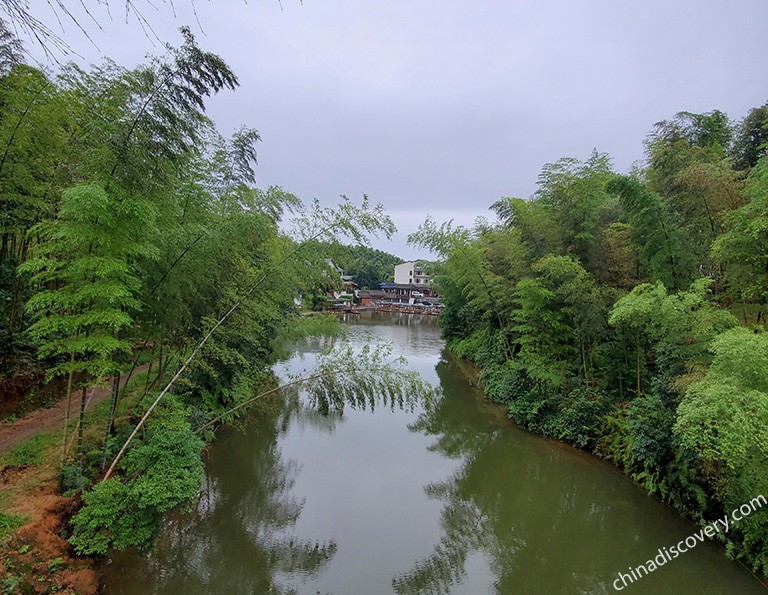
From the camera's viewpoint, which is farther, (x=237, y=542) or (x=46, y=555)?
(x=237, y=542)

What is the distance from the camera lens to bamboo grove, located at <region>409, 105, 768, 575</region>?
393 cm

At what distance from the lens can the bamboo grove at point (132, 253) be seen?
11.2ft

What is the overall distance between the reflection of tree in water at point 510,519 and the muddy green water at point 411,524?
0.7 inches

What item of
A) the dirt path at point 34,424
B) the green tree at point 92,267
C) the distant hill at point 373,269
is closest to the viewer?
the green tree at point 92,267

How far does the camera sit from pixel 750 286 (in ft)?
16.5

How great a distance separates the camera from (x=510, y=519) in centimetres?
518

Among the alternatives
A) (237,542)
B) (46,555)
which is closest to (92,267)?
(46,555)

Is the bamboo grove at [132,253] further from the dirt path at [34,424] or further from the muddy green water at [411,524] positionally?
the muddy green water at [411,524]

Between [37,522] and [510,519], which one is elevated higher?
[37,522]

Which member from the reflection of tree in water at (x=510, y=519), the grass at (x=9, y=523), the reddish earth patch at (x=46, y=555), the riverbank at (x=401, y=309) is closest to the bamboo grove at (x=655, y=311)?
the reflection of tree in water at (x=510, y=519)

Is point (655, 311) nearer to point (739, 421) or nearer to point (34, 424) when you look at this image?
point (739, 421)

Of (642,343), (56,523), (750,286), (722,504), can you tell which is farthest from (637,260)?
(56,523)

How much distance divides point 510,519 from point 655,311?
3436 millimetres

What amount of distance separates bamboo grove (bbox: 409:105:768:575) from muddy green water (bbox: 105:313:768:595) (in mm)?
713
